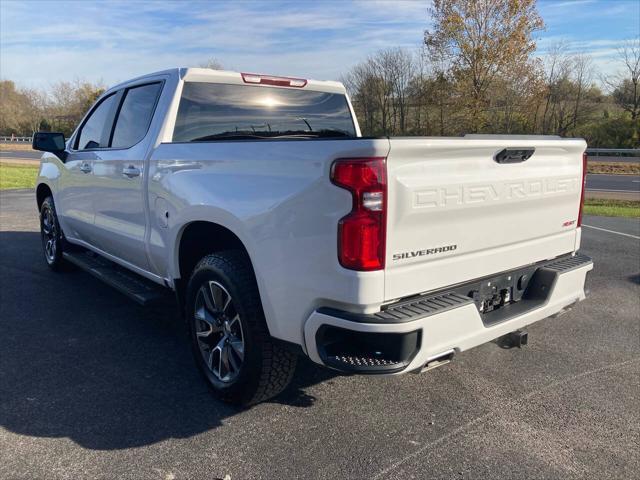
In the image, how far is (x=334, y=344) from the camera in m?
2.64

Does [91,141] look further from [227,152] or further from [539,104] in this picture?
[539,104]

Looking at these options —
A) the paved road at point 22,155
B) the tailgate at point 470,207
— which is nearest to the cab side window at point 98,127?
the tailgate at point 470,207

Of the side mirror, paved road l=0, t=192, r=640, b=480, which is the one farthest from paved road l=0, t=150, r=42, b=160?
paved road l=0, t=192, r=640, b=480

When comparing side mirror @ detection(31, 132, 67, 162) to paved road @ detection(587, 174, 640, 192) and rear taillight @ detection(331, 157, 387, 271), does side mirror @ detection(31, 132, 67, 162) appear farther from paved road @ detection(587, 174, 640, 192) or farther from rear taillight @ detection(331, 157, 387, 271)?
paved road @ detection(587, 174, 640, 192)

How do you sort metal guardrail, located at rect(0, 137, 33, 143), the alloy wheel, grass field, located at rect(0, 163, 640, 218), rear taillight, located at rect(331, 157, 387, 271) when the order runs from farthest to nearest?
metal guardrail, located at rect(0, 137, 33, 143) < grass field, located at rect(0, 163, 640, 218) < the alloy wheel < rear taillight, located at rect(331, 157, 387, 271)

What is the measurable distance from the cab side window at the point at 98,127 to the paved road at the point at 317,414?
1.65 m

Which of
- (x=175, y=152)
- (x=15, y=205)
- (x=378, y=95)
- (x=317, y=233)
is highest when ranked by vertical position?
(x=378, y=95)

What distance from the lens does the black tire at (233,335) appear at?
117 inches

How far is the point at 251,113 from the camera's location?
4367mm

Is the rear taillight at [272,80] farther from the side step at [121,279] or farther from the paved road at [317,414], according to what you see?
the paved road at [317,414]

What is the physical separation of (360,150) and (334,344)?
0.93 meters

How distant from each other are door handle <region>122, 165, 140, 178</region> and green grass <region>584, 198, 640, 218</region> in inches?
429

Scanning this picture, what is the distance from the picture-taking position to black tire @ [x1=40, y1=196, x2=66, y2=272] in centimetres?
618

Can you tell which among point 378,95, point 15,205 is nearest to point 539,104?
point 378,95
